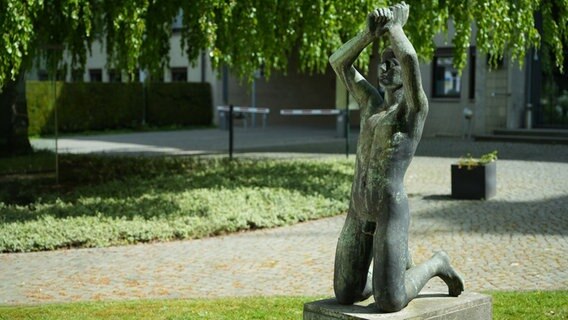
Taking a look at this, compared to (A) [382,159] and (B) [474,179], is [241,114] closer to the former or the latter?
(B) [474,179]

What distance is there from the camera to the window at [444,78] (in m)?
27.3

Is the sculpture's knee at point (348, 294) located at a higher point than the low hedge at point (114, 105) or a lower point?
lower

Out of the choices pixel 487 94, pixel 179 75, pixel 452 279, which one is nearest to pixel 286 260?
pixel 452 279

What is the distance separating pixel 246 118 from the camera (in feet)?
111

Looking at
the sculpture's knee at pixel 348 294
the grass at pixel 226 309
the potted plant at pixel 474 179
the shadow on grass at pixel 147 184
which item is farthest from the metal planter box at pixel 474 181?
the sculpture's knee at pixel 348 294

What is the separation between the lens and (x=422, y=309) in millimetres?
4859

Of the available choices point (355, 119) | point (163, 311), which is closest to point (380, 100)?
point (163, 311)

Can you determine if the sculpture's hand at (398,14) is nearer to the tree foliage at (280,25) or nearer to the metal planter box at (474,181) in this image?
the tree foliage at (280,25)

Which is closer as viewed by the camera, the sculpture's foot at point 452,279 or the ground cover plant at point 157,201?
the sculpture's foot at point 452,279

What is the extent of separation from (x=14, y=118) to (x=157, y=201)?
4.91m

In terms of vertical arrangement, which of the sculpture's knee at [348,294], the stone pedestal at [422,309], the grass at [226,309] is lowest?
the grass at [226,309]

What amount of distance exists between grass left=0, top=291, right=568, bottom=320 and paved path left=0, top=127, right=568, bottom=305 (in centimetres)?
40

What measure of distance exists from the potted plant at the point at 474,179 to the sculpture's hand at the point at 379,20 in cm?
829

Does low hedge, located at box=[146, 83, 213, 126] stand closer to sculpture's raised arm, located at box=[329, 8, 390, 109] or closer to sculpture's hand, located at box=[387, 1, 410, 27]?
sculpture's raised arm, located at box=[329, 8, 390, 109]
